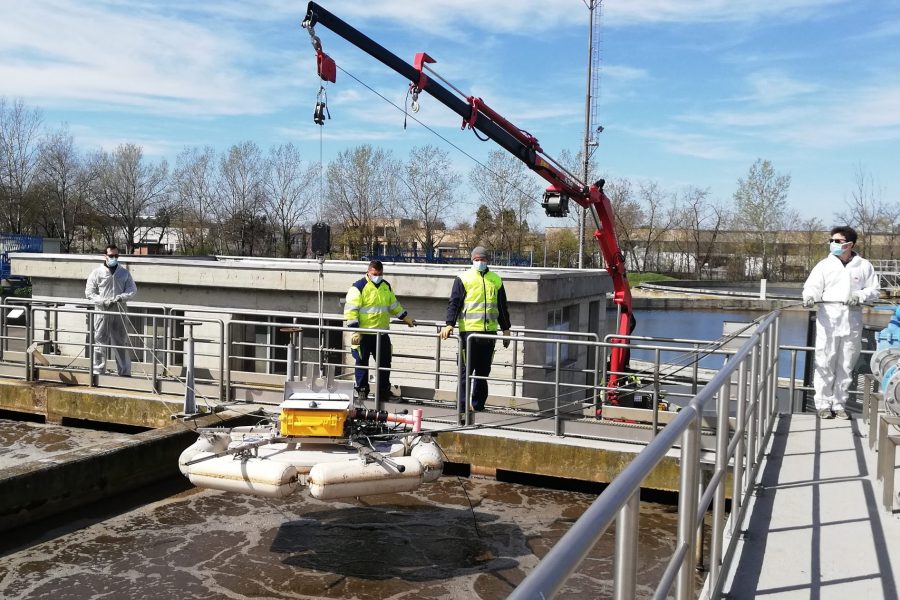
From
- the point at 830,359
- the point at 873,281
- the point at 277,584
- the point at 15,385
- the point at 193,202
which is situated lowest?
the point at 277,584

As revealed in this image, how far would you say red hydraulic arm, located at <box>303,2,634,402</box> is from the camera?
40.7 ft

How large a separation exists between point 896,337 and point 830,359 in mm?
644

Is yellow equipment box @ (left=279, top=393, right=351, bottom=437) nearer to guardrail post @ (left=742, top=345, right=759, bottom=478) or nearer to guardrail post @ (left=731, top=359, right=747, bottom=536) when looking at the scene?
guardrail post @ (left=742, top=345, right=759, bottom=478)

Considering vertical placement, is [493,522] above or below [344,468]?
below

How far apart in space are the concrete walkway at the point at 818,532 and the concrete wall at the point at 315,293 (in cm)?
686

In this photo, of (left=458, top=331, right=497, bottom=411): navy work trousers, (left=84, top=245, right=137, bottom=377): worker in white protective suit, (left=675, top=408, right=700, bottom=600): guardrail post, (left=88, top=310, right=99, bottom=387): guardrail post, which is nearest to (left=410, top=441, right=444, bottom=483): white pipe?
(left=458, top=331, right=497, bottom=411): navy work trousers

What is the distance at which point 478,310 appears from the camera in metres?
11.0

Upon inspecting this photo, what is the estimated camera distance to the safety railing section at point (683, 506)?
1.53m

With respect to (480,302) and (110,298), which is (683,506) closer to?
(480,302)

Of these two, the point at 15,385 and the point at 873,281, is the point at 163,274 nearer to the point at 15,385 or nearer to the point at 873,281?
the point at 15,385

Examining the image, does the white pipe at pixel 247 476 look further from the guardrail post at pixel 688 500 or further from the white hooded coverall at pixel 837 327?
the white hooded coverall at pixel 837 327

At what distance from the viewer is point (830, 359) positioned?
8.38 meters

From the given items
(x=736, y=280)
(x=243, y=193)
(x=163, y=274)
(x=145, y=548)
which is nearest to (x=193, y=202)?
(x=243, y=193)

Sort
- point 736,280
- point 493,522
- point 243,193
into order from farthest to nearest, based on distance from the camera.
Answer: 1. point 736,280
2. point 243,193
3. point 493,522
